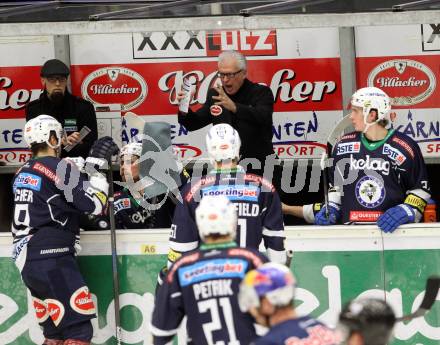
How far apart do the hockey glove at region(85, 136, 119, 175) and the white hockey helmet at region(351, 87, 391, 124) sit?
5.83ft

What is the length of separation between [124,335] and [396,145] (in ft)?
7.81

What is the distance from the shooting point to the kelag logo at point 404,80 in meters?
11.2

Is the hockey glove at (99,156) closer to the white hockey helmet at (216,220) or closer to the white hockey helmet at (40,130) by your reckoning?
the white hockey helmet at (40,130)

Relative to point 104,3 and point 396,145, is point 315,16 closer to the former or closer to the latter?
point 396,145

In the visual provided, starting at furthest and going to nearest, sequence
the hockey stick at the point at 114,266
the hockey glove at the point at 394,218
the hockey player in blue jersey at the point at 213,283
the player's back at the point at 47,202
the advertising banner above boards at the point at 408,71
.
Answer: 1. the advertising banner above boards at the point at 408,71
2. the hockey stick at the point at 114,266
3. the hockey glove at the point at 394,218
4. the player's back at the point at 47,202
5. the hockey player in blue jersey at the point at 213,283

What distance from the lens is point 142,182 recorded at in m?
9.88

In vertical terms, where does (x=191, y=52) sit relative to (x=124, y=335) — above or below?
above

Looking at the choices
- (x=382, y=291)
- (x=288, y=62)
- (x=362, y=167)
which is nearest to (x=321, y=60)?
(x=288, y=62)

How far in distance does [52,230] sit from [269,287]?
3.25 metres

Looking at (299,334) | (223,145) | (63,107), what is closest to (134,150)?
(63,107)

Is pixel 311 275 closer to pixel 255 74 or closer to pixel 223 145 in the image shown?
pixel 223 145

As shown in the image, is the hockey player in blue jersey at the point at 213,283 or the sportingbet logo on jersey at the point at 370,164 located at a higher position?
the sportingbet logo on jersey at the point at 370,164

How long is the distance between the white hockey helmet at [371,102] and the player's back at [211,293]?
8.56 feet

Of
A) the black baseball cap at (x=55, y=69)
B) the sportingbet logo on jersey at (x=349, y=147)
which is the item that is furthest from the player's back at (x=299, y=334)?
the black baseball cap at (x=55, y=69)
